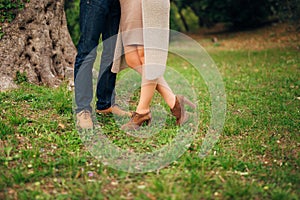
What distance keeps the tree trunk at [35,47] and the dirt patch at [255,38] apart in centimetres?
668

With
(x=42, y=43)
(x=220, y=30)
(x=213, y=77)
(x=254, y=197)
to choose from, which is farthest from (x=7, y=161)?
(x=220, y=30)

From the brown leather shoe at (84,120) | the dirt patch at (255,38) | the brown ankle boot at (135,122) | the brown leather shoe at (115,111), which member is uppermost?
the brown leather shoe at (84,120)

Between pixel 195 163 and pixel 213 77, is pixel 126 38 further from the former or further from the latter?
pixel 213 77

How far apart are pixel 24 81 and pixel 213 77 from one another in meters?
3.48

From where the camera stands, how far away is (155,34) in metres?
3.57

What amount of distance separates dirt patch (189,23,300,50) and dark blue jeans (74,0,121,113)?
7.30 meters

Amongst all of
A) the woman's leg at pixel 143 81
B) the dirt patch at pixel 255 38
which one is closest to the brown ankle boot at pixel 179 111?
the woman's leg at pixel 143 81

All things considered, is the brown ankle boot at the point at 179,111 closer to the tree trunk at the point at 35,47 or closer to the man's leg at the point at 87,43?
the man's leg at the point at 87,43

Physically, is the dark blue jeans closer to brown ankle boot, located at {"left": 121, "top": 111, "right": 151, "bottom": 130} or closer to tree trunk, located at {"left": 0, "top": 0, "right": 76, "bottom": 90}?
brown ankle boot, located at {"left": 121, "top": 111, "right": 151, "bottom": 130}

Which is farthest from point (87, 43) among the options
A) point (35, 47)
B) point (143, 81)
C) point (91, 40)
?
point (35, 47)

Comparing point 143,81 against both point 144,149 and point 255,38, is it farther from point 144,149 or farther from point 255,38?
point 255,38

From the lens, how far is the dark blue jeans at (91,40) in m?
3.57

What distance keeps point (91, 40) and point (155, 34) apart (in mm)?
582

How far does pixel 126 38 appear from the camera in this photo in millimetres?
3701
